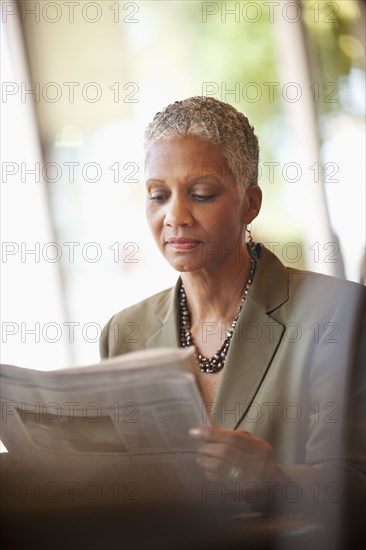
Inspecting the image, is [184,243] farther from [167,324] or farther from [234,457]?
[234,457]

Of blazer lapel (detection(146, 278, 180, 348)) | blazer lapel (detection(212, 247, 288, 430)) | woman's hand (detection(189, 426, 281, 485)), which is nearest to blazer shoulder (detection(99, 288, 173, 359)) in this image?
blazer lapel (detection(146, 278, 180, 348))

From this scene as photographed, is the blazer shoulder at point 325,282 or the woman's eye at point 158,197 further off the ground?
the woman's eye at point 158,197

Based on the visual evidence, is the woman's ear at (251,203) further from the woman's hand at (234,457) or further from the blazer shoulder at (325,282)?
the woman's hand at (234,457)

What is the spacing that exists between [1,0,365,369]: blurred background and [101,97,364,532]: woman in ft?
0.14

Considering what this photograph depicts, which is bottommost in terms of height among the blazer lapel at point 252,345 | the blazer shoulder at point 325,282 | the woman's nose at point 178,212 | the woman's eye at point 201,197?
the blazer lapel at point 252,345

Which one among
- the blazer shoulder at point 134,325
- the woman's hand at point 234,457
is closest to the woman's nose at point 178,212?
the blazer shoulder at point 134,325

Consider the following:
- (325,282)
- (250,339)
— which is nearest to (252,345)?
(250,339)

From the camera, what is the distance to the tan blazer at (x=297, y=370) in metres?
0.82

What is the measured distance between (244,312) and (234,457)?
19 cm

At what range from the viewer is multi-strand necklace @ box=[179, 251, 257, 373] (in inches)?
33.2

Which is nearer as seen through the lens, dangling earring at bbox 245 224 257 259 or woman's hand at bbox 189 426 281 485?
woman's hand at bbox 189 426 281 485

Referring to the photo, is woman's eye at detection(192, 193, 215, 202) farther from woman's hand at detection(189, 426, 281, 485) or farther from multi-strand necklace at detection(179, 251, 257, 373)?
woman's hand at detection(189, 426, 281, 485)

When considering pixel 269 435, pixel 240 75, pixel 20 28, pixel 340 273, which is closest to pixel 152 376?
pixel 269 435

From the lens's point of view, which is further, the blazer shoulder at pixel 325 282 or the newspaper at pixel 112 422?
the blazer shoulder at pixel 325 282
